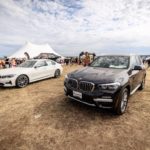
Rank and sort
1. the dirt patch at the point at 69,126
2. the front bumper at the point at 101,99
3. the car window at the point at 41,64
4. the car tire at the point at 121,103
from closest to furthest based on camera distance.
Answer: the dirt patch at the point at 69,126, the front bumper at the point at 101,99, the car tire at the point at 121,103, the car window at the point at 41,64

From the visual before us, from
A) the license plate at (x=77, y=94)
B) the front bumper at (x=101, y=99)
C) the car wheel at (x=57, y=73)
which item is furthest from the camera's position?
the car wheel at (x=57, y=73)

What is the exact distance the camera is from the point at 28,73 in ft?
27.3

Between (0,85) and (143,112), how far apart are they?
20.5 ft

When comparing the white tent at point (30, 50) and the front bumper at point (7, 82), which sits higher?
the white tent at point (30, 50)

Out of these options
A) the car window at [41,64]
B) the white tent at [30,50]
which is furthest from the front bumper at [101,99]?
the white tent at [30,50]

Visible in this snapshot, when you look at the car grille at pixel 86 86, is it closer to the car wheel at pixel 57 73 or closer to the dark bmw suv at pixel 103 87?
the dark bmw suv at pixel 103 87

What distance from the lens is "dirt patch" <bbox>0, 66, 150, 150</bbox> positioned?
3262mm

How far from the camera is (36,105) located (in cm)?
539

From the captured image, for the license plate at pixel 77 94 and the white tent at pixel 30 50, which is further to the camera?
the white tent at pixel 30 50

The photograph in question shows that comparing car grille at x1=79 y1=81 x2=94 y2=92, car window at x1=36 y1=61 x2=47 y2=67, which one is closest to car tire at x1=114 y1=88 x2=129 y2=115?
car grille at x1=79 y1=81 x2=94 y2=92

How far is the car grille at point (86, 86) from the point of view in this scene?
4289 millimetres

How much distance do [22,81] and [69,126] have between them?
4.83 m

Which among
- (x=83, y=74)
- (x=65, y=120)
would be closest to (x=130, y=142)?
(x=65, y=120)

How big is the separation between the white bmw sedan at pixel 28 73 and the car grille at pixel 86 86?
4.38m
